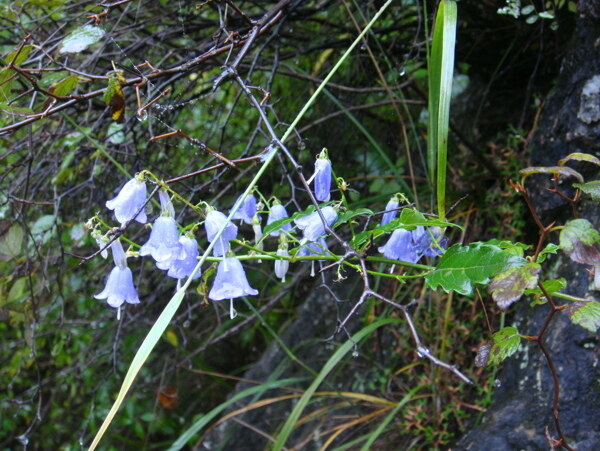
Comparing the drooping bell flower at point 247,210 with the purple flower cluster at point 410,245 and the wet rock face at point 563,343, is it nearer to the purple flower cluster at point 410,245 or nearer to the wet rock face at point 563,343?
the purple flower cluster at point 410,245

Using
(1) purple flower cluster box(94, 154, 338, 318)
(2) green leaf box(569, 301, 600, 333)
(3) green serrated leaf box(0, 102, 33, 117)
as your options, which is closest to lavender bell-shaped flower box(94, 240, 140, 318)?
(1) purple flower cluster box(94, 154, 338, 318)

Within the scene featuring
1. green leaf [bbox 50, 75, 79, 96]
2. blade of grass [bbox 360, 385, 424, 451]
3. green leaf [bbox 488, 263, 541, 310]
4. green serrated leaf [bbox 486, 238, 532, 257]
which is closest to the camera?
green leaf [bbox 488, 263, 541, 310]

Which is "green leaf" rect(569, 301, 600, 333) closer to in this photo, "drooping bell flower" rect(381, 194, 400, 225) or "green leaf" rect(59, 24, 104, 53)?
"drooping bell flower" rect(381, 194, 400, 225)

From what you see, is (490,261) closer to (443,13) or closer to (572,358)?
(443,13)

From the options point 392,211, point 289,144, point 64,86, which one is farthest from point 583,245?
point 289,144

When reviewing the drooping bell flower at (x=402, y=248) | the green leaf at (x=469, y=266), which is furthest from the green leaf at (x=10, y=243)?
the green leaf at (x=469, y=266)
